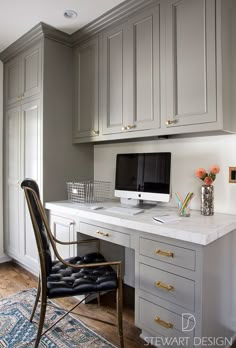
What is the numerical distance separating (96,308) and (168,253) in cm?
103

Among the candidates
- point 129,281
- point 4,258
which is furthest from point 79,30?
point 4,258

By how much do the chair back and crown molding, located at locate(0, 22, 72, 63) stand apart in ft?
5.11

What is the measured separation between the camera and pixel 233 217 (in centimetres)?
170

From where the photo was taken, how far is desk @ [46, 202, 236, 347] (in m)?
1.35

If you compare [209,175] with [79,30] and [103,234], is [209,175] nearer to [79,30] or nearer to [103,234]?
[103,234]

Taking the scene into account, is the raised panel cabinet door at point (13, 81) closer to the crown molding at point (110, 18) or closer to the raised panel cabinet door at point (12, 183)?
the raised panel cabinet door at point (12, 183)

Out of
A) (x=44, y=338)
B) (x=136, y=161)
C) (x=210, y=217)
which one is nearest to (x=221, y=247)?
(x=210, y=217)

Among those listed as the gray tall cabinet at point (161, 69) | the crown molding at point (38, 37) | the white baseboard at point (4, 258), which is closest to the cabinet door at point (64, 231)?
the gray tall cabinet at point (161, 69)

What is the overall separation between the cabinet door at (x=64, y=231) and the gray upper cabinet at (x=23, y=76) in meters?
1.26

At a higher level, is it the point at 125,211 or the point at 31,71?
the point at 31,71

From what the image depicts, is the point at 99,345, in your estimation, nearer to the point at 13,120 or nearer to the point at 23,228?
the point at 23,228

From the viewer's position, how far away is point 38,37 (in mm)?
2422

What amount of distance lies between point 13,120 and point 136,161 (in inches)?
63.1

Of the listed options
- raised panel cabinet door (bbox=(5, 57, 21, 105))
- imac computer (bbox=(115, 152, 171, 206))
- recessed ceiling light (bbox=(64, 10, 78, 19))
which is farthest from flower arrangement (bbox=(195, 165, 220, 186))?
raised panel cabinet door (bbox=(5, 57, 21, 105))
